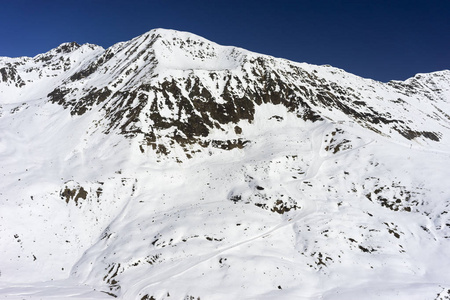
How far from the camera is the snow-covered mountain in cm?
3119

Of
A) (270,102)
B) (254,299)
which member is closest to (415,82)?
(270,102)

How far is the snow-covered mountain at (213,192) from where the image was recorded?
102 ft

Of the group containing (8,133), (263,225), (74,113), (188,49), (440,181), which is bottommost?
(263,225)

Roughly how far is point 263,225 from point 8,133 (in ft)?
196

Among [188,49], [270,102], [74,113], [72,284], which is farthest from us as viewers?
[188,49]

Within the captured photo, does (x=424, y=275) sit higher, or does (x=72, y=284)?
(x=72, y=284)

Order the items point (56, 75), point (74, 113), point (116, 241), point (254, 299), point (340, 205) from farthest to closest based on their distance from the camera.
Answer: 1. point (56, 75)
2. point (74, 113)
3. point (340, 205)
4. point (116, 241)
5. point (254, 299)

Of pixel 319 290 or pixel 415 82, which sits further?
pixel 415 82

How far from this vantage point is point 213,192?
47062 mm

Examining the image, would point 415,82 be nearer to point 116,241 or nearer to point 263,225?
point 263,225

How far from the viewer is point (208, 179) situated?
165 ft

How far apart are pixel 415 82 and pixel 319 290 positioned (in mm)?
176133

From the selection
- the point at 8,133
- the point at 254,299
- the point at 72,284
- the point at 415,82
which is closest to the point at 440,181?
the point at 254,299

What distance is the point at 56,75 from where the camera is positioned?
106500 millimetres
